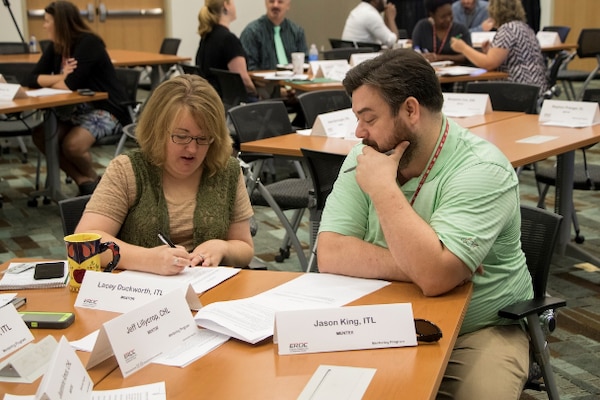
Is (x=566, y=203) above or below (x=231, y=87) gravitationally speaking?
below

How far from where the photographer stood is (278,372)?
1.73 m

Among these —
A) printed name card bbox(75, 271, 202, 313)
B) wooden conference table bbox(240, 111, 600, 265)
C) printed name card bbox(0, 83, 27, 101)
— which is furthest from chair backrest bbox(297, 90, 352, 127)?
printed name card bbox(75, 271, 202, 313)

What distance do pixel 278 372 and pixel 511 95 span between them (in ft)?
14.1

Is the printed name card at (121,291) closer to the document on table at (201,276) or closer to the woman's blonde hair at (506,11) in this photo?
the document on table at (201,276)

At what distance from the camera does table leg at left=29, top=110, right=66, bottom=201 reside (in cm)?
608

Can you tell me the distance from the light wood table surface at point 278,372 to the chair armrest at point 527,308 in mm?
345

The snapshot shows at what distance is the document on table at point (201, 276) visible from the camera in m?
2.29

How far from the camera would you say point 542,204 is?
5.13 meters

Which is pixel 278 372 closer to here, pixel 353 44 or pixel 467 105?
pixel 467 105

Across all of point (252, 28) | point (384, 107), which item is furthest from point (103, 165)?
point (384, 107)

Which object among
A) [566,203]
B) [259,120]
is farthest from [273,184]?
[566,203]

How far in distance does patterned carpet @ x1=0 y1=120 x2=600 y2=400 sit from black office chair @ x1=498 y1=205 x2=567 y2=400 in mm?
813

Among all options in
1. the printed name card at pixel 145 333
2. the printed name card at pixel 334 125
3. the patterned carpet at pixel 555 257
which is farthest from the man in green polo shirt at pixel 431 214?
the printed name card at pixel 334 125

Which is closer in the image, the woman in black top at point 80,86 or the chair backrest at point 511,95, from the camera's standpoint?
the chair backrest at point 511,95
